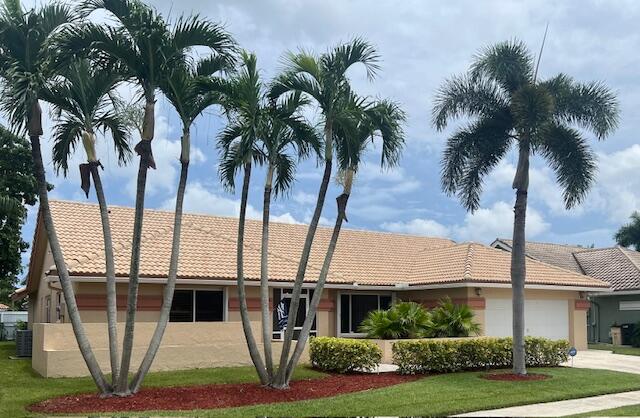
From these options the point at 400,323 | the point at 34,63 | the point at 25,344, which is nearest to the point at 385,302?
the point at 400,323

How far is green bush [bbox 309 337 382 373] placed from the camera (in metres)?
18.4

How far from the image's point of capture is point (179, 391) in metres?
15.1

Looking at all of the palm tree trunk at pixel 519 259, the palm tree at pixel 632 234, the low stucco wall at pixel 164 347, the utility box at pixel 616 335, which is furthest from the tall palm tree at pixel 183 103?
the palm tree at pixel 632 234

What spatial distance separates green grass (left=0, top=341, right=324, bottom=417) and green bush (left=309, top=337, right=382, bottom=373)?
52 cm

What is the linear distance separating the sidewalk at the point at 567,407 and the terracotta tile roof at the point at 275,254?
33.1 ft

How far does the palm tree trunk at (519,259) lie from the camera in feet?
60.4

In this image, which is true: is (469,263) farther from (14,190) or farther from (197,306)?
(14,190)

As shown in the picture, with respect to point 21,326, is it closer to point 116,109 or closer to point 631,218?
point 116,109

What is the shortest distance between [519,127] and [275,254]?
11.2m

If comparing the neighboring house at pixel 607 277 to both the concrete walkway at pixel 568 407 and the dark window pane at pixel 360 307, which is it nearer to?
the dark window pane at pixel 360 307

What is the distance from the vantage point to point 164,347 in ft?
62.7

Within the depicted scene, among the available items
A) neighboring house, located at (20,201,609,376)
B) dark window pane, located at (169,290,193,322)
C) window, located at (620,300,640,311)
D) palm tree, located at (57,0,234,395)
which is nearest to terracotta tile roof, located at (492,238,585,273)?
window, located at (620,300,640,311)

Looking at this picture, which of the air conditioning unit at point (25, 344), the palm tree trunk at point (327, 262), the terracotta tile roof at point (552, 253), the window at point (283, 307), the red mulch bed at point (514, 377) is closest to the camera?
the palm tree trunk at point (327, 262)

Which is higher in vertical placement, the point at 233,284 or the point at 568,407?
the point at 233,284
